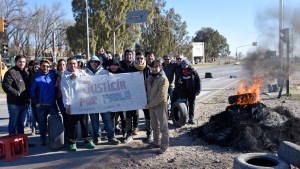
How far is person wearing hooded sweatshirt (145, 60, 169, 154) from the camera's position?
670 centimetres

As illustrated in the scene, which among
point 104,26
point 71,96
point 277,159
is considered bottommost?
A: point 277,159

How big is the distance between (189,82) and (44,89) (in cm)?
419

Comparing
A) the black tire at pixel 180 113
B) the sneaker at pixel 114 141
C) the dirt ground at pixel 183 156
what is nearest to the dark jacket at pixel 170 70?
the black tire at pixel 180 113

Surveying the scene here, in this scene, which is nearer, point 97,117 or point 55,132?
point 55,132

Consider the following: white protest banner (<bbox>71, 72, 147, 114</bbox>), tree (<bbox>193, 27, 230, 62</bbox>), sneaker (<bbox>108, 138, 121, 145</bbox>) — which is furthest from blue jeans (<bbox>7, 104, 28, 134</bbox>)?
tree (<bbox>193, 27, 230, 62</bbox>)

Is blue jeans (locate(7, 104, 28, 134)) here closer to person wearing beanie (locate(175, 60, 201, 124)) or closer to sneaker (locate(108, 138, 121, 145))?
sneaker (locate(108, 138, 121, 145))

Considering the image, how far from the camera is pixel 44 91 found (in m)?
7.31

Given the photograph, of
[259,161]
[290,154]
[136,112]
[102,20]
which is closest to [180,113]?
[136,112]

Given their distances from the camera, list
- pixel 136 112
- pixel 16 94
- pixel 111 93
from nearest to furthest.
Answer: pixel 16 94, pixel 111 93, pixel 136 112

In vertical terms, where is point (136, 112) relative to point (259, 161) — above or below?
above

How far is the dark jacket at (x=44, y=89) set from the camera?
7320 millimetres

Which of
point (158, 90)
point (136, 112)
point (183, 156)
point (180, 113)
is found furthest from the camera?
point (180, 113)

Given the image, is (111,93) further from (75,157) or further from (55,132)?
(75,157)

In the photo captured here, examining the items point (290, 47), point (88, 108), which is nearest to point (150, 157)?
point (88, 108)
